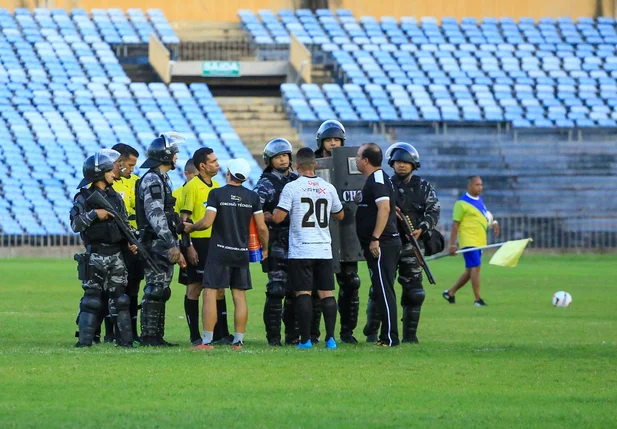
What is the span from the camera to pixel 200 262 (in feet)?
43.7

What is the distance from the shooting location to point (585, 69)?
47125mm

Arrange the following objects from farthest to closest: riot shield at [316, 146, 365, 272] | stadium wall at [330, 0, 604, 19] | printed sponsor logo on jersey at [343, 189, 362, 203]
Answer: stadium wall at [330, 0, 604, 19] → printed sponsor logo on jersey at [343, 189, 362, 203] → riot shield at [316, 146, 365, 272]

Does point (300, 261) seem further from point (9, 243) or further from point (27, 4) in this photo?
point (27, 4)

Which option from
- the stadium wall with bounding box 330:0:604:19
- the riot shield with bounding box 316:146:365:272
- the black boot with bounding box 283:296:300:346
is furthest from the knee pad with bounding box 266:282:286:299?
the stadium wall with bounding box 330:0:604:19

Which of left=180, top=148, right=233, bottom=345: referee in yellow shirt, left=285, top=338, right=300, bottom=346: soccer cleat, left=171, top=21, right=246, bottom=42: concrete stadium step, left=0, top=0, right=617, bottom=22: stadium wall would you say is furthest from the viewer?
left=0, top=0, right=617, bottom=22: stadium wall

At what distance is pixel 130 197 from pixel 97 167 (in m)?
2.13

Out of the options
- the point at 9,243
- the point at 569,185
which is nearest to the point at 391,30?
the point at 569,185

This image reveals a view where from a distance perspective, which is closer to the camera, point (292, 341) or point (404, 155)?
point (292, 341)

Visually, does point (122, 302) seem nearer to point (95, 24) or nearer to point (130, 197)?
point (130, 197)

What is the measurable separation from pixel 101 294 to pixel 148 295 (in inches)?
17.8

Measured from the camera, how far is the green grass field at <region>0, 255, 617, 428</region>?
8281mm

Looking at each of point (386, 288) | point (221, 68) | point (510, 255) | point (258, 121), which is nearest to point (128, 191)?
point (386, 288)

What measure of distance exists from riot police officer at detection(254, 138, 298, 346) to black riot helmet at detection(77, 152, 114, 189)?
1.55 meters

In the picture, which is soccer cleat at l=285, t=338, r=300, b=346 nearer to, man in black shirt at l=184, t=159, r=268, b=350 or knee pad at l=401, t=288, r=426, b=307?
man in black shirt at l=184, t=159, r=268, b=350
